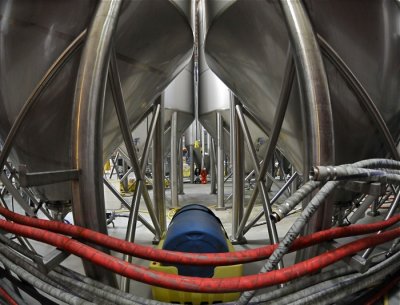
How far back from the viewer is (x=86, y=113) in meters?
0.63

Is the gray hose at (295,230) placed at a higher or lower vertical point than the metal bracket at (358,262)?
higher

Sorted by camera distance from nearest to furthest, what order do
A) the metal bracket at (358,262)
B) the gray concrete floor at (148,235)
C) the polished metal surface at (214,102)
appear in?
the metal bracket at (358,262), the gray concrete floor at (148,235), the polished metal surface at (214,102)

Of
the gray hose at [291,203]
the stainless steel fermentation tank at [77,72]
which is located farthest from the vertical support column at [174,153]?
the gray hose at [291,203]

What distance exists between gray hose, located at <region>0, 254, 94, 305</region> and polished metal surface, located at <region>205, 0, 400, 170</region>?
543mm

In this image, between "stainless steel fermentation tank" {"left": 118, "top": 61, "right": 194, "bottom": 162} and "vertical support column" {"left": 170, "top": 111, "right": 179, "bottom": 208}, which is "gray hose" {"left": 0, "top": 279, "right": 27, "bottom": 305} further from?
"vertical support column" {"left": 170, "top": 111, "right": 179, "bottom": 208}

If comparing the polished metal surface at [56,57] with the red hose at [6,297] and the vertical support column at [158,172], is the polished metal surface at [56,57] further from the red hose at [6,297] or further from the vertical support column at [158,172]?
the vertical support column at [158,172]

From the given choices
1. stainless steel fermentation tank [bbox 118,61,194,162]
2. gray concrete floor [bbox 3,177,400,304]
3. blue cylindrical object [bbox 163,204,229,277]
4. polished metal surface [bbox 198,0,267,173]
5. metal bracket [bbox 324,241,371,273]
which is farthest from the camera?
stainless steel fermentation tank [bbox 118,61,194,162]

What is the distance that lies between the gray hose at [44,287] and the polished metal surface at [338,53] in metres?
0.54

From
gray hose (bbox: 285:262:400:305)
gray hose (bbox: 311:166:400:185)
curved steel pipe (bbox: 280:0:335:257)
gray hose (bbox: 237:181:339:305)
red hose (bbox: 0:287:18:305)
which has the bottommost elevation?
red hose (bbox: 0:287:18:305)

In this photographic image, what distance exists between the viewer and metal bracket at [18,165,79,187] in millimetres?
543

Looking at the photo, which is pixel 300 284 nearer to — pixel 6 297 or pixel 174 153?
pixel 6 297

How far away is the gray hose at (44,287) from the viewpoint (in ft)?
1.83

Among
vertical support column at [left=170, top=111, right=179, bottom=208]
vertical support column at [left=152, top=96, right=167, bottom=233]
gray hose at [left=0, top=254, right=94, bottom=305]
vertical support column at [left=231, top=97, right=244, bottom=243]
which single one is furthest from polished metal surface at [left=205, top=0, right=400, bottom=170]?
vertical support column at [left=170, top=111, right=179, bottom=208]

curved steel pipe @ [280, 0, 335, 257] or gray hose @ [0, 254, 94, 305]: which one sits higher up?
curved steel pipe @ [280, 0, 335, 257]
